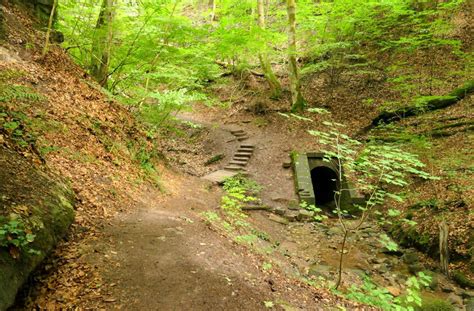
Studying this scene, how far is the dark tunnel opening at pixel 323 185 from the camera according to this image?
14.6 m

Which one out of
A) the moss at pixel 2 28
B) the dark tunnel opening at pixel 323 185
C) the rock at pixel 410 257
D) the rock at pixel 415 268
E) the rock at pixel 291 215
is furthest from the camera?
the dark tunnel opening at pixel 323 185

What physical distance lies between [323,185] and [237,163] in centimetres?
500

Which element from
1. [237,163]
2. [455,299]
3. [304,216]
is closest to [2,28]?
[237,163]

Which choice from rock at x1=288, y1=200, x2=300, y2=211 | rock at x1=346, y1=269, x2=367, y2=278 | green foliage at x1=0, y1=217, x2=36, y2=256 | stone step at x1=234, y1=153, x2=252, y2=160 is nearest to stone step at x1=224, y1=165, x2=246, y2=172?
stone step at x1=234, y1=153, x2=252, y2=160

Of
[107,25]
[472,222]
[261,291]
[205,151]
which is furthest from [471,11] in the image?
[261,291]

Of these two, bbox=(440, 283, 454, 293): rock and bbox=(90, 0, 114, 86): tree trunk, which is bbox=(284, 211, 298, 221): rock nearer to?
bbox=(440, 283, 454, 293): rock

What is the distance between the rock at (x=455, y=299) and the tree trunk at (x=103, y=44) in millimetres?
10528

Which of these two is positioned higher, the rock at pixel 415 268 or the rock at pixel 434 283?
the rock at pixel 434 283

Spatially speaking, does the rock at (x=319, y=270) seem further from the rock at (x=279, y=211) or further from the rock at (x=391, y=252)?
the rock at (x=279, y=211)

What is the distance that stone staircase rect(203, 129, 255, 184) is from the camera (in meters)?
12.0

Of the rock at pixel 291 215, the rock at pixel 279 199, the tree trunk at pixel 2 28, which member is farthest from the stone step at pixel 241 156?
the tree trunk at pixel 2 28

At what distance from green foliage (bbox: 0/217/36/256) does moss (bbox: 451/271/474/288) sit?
824cm

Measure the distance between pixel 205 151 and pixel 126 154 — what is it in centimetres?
812

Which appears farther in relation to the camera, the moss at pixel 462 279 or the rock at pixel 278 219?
the rock at pixel 278 219
